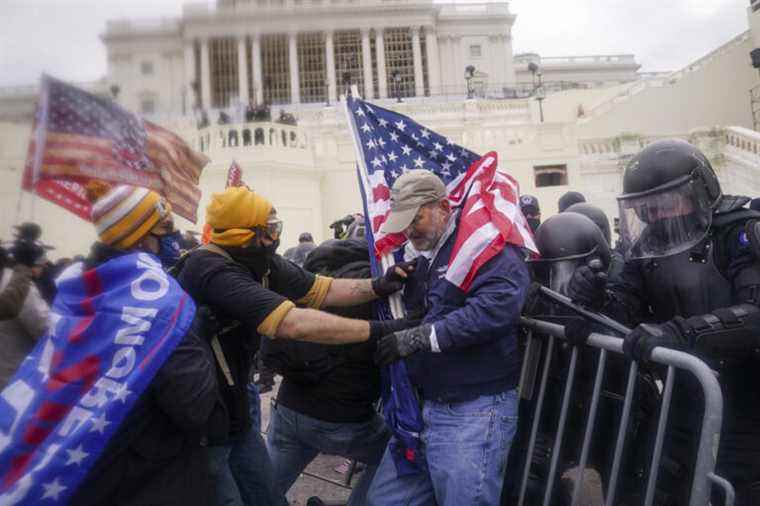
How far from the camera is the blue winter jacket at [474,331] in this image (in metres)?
2.34

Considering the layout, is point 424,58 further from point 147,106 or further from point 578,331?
point 578,331

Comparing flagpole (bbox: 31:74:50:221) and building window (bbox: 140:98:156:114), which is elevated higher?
building window (bbox: 140:98:156:114)

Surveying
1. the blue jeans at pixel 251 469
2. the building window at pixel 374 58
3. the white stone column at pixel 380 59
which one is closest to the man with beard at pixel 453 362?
the blue jeans at pixel 251 469

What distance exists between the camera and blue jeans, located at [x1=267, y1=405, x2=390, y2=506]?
9.62 ft

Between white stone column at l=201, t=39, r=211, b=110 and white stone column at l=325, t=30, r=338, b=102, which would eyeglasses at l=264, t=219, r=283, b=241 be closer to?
white stone column at l=201, t=39, r=211, b=110

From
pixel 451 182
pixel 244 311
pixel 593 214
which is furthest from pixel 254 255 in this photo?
pixel 593 214

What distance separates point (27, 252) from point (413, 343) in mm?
1981

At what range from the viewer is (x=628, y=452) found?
259 cm

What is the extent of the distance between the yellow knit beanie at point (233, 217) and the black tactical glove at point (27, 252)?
82 cm

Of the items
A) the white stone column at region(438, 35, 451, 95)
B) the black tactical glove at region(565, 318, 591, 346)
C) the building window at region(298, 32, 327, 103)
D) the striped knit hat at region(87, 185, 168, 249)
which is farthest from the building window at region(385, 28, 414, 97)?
the striped knit hat at region(87, 185, 168, 249)

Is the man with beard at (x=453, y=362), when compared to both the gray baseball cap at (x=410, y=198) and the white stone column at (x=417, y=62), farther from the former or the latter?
the white stone column at (x=417, y=62)

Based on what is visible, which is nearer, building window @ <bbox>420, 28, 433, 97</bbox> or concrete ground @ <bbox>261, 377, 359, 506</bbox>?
concrete ground @ <bbox>261, 377, 359, 506</bbox>

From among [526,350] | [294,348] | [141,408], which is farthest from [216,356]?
[526,350]

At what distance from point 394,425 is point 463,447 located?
1.47ft
